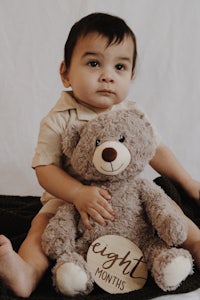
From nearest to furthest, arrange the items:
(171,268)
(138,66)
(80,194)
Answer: (171,268), (80,194), (138,66)

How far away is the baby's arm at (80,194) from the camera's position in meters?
0.83

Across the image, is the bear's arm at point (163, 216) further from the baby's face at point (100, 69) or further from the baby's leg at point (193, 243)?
the baby's face at point (100, 69)

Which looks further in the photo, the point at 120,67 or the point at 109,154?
the point at 120,67

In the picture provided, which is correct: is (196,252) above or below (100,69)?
below

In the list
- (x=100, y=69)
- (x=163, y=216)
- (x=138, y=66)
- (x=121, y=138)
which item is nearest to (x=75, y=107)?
(x=100, y=69)

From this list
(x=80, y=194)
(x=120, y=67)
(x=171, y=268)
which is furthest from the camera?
(x=120, y=67)

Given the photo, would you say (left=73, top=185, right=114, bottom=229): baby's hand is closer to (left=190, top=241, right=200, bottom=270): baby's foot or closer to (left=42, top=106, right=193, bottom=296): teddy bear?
(left=42, top=106, right=193, bottom=296): teddy bear

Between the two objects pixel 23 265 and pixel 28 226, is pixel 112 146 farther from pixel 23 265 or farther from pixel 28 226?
pixel 28 226

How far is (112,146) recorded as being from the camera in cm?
80

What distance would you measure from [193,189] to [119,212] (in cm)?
Answer: 35

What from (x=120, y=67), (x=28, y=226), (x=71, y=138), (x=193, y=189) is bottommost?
(x=28, y=226)

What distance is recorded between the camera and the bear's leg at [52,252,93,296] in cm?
76

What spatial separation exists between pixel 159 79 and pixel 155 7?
0.26 meters

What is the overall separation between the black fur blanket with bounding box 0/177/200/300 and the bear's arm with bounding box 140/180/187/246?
3.0 inches
